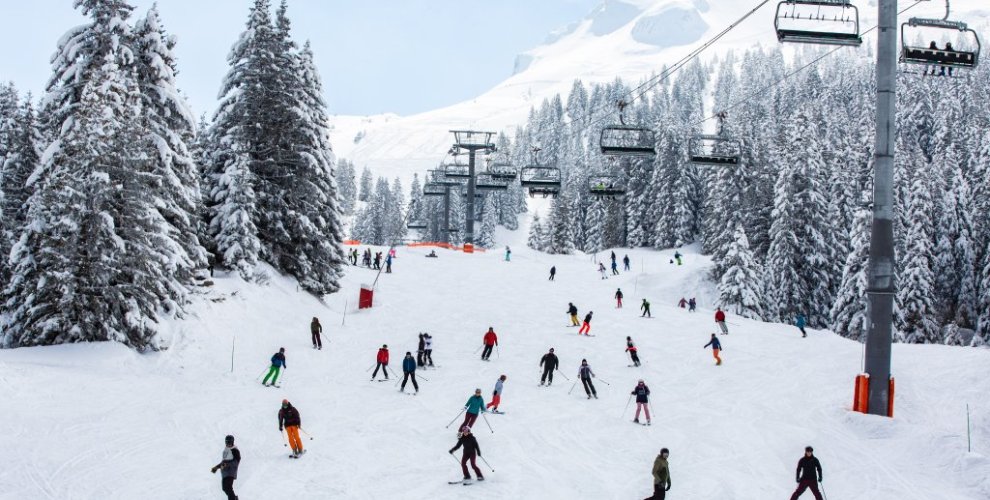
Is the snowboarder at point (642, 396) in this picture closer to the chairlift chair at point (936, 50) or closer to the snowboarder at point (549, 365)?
the snowboarder at point (549, 365)

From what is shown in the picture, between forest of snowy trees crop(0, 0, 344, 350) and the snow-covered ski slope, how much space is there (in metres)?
1.50

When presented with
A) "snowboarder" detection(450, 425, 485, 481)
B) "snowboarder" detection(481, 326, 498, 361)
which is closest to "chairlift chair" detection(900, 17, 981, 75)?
"snowboarder" detection(450, 425, 485, 481)

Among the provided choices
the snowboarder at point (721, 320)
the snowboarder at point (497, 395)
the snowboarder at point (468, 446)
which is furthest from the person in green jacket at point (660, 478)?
the snowboarder at point (721, 320)

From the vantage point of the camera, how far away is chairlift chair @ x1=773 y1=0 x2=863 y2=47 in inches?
620

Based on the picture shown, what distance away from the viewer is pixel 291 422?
14.8m

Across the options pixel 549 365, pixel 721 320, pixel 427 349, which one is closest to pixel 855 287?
pixel 721 320

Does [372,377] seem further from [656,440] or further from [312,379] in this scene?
[656,440]

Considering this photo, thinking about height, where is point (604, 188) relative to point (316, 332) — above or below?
above

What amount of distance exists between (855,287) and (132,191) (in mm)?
37663

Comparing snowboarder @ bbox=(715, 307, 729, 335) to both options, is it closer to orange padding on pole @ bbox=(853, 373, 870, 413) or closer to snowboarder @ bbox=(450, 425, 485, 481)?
orange padding on pole @ bbox=(853, 373, 870, 413)

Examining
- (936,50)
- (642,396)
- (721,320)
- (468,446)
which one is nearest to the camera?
(468,446)

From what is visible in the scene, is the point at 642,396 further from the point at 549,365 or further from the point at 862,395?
the point at 862,395

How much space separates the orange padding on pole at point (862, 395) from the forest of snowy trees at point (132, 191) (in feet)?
67.0

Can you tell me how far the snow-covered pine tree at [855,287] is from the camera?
40656mm
